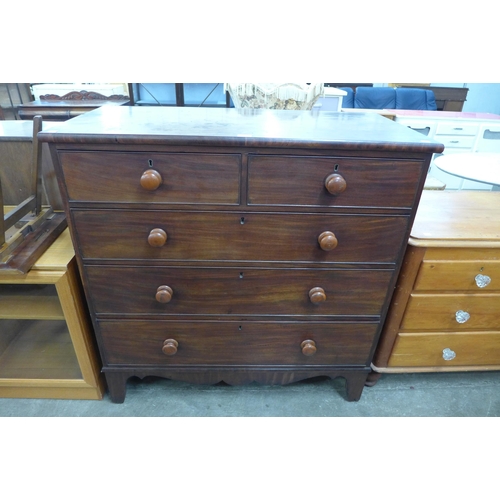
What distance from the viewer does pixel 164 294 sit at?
1050 mm

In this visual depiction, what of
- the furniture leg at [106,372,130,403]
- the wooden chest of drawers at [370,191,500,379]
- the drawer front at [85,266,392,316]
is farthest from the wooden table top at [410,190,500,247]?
the furniture leg at [106,372,130,403]

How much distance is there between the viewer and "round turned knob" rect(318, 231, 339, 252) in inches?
37.9

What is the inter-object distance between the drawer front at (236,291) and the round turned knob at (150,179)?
276 mm

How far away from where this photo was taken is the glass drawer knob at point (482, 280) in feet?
3.90

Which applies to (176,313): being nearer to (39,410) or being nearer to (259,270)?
(259,270)

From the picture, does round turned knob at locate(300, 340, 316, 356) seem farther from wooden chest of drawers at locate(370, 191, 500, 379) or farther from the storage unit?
the storage unit

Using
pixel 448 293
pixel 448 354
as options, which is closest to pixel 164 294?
pixel 448 293

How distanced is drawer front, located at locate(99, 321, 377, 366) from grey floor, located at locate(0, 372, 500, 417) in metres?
0.22

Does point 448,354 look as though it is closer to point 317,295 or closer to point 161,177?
point 317,295

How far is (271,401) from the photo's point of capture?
4.48 ft

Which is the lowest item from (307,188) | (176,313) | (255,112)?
(176,313)

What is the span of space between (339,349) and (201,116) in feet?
3.03
